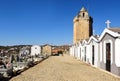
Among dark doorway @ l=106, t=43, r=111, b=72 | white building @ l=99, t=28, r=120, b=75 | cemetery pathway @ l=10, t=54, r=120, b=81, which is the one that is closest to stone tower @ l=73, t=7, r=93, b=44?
white building @ l=99, t=28, r=120, b=75

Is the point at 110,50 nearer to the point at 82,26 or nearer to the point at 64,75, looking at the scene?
the point at 64,75

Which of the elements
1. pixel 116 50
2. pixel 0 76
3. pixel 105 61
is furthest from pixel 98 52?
pixel 0 76

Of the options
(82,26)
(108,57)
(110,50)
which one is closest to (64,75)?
(110,50)

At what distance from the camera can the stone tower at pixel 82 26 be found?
236 feet

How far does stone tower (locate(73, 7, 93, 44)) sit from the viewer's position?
72.1 meters

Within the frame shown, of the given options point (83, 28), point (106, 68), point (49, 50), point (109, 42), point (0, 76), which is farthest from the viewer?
point (49, 50)

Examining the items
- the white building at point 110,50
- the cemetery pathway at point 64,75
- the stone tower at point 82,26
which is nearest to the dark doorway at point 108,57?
the white building at point 110,50

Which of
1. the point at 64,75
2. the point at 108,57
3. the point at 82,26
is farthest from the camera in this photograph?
the point at 82,26

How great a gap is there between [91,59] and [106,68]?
8508 mm

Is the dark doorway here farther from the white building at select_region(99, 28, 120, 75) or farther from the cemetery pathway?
the cemetery pathway

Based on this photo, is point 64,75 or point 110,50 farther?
point 110,50

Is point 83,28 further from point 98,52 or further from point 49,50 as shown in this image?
point 98,52

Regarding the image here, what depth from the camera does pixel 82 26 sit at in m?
73.0

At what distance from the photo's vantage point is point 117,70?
18953 millimetres
